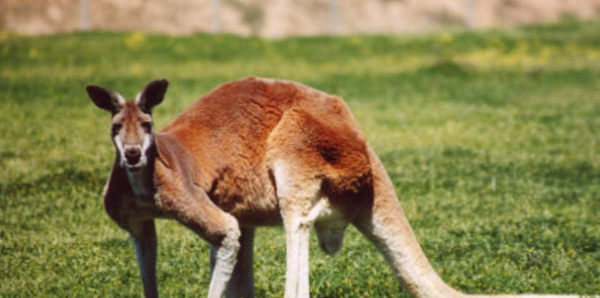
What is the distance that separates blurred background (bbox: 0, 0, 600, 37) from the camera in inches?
1330

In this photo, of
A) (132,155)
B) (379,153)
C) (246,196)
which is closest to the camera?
(132,155)

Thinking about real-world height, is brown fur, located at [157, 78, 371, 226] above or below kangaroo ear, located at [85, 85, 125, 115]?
below

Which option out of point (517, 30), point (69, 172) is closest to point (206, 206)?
point (69, 172)

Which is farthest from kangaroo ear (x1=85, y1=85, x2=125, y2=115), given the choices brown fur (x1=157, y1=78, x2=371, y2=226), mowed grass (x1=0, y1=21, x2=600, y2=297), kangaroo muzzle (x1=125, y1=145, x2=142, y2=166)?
mowed grass (x1=0, y1=21, x2=600, y2=297)

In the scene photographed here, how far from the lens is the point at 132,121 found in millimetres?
4340

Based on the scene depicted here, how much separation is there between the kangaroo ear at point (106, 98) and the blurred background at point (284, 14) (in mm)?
27302

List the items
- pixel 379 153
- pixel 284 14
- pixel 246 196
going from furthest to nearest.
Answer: pixel 284 14
pixel 379 153
pixel 246 196

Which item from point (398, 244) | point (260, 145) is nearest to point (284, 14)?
point (260, 145)

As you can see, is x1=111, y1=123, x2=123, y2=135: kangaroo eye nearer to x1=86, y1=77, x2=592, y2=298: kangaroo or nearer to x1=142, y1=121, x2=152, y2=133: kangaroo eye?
A: x1=142, y1=121, x2=152, y2=133: kangaroo eye

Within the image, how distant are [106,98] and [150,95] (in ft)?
0.75

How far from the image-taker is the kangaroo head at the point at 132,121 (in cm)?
430

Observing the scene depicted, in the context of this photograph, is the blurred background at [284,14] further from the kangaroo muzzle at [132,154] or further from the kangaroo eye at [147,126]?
the kangaroo muzzle at [132,154]

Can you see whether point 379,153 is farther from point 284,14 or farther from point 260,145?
point 284,14

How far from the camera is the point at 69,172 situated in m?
9.26
